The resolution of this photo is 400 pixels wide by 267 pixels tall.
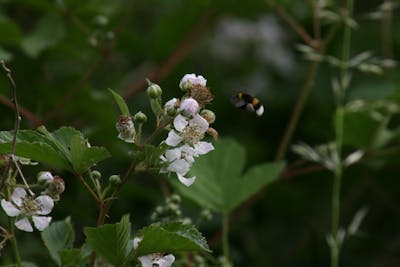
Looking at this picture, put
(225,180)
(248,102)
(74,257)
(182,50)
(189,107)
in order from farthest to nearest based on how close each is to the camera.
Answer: (182,50)
(225,180)
(248,102)
(74,257)
(189,107)

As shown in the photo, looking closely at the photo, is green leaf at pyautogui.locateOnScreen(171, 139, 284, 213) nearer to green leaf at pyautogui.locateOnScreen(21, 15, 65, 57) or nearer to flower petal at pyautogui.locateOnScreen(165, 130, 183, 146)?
green leaf at pyautogui.locateOnScreen(21, 15, 65, 57)

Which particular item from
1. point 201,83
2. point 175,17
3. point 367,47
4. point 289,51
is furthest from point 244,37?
point 201,83

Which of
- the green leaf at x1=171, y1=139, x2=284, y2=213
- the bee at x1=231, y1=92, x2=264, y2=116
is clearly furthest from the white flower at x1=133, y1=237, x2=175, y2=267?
the green leaf at x1=171, y1=139, x2=284, y2=213

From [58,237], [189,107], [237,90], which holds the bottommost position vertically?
[58,237]

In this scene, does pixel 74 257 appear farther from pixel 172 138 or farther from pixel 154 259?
pixel 172 138

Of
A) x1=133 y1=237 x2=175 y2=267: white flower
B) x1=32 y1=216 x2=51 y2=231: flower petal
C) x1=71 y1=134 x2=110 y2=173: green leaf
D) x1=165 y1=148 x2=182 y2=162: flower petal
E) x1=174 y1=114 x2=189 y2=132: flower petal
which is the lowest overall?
x1=133 y1=237 x2=175 y2=267: white flower

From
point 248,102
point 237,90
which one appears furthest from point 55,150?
point 237,90

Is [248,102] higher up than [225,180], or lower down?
higher up
